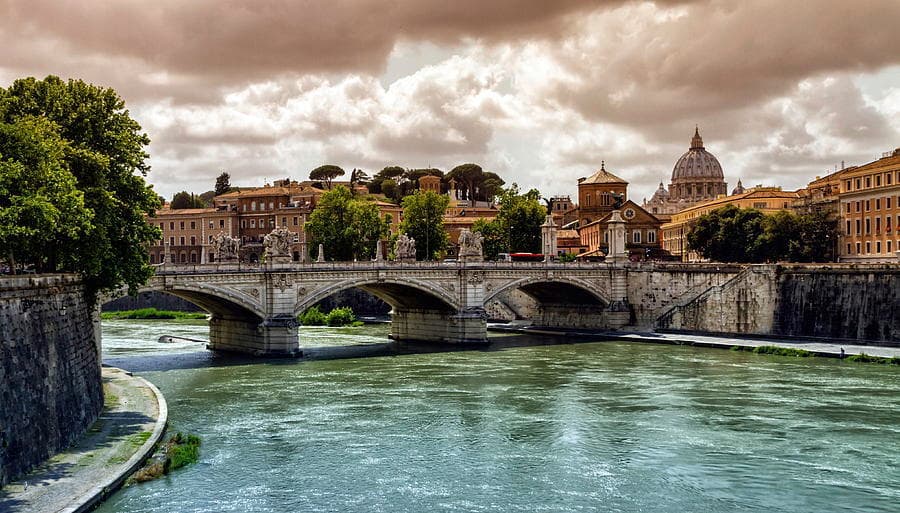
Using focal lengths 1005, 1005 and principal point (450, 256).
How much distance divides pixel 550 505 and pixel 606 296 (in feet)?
125

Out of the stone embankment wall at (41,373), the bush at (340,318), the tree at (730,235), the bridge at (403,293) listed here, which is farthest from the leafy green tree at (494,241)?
the stone embankment wall at (41,373)

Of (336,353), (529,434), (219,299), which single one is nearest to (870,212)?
(336,353)

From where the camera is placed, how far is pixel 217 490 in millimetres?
21875

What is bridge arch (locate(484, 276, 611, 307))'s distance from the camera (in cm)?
5468

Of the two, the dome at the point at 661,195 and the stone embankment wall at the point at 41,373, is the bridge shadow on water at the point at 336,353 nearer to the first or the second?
the stone embankment wall at the point at 41,373

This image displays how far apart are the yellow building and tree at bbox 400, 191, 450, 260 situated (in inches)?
818

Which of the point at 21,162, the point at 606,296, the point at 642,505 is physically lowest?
the point at 642,505

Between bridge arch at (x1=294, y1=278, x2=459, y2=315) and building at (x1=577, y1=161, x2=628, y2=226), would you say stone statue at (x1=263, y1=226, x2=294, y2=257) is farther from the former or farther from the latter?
building at (x1=577, y1=161, x2=628, y2=226)

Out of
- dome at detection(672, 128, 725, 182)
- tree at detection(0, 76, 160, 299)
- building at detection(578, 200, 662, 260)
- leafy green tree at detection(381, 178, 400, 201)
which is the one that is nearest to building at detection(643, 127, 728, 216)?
dome at detection(672, 128, 725, 182)

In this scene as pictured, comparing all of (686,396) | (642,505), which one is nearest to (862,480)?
(642,505)

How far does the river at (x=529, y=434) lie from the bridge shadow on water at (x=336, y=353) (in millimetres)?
348

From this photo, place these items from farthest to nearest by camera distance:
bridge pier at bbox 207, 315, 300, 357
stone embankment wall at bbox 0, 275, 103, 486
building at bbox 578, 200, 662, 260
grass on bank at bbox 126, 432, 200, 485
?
building at bbox 578, 200, 662, 260
bridge pier at bbox 207, 315, 300, 357
grass on bank at bbox 126, 432, 200, 485
stone embankment wall at bbox 0, 275, 103, 486

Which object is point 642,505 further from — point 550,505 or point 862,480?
point 862,480

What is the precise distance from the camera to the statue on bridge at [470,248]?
174 feet
